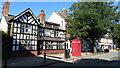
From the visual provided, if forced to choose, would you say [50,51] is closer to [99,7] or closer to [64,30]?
[64,30]

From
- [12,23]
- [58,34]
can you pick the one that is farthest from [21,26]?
[58,34]

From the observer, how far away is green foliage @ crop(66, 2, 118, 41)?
63.3 ft

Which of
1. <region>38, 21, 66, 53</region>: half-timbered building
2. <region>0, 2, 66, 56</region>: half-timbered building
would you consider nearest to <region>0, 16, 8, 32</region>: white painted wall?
<region>0, 2, 66, 56</region>: half-timbered building

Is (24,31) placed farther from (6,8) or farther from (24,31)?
(6,8)

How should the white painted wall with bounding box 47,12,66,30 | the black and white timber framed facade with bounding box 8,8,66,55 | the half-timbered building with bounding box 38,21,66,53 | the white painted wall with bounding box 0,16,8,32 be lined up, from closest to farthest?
the black and white timber framed facade with bounding box 8,8,66,55 → the white painted wall with bounding box 0,16,8,32 → the half-timbered building with bounding box 38,21,66,53 → the white painted wall with bounding box 47,12,66,30

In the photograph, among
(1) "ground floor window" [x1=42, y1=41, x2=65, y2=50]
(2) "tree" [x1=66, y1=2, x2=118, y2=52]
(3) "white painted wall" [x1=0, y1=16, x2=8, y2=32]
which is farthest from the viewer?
(1) "ground floor window" [x1=42, y1=41, x2=65, y2=50]

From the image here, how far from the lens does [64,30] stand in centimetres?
2639

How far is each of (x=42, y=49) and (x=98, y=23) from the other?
40.0 ft

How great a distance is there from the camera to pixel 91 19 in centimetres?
2023

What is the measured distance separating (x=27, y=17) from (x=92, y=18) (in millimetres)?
12002

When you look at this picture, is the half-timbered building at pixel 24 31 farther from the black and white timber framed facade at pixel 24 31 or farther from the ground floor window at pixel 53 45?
the ground floor window at pixel 53 45

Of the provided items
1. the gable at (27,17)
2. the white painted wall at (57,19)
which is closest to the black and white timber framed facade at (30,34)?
the gable at (27,17)

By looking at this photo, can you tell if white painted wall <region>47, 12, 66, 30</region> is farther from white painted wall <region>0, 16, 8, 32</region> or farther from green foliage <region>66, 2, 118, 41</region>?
white painted wall <region>0, 16, 8, 32</region>

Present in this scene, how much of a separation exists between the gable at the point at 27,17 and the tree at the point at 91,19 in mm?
7533
